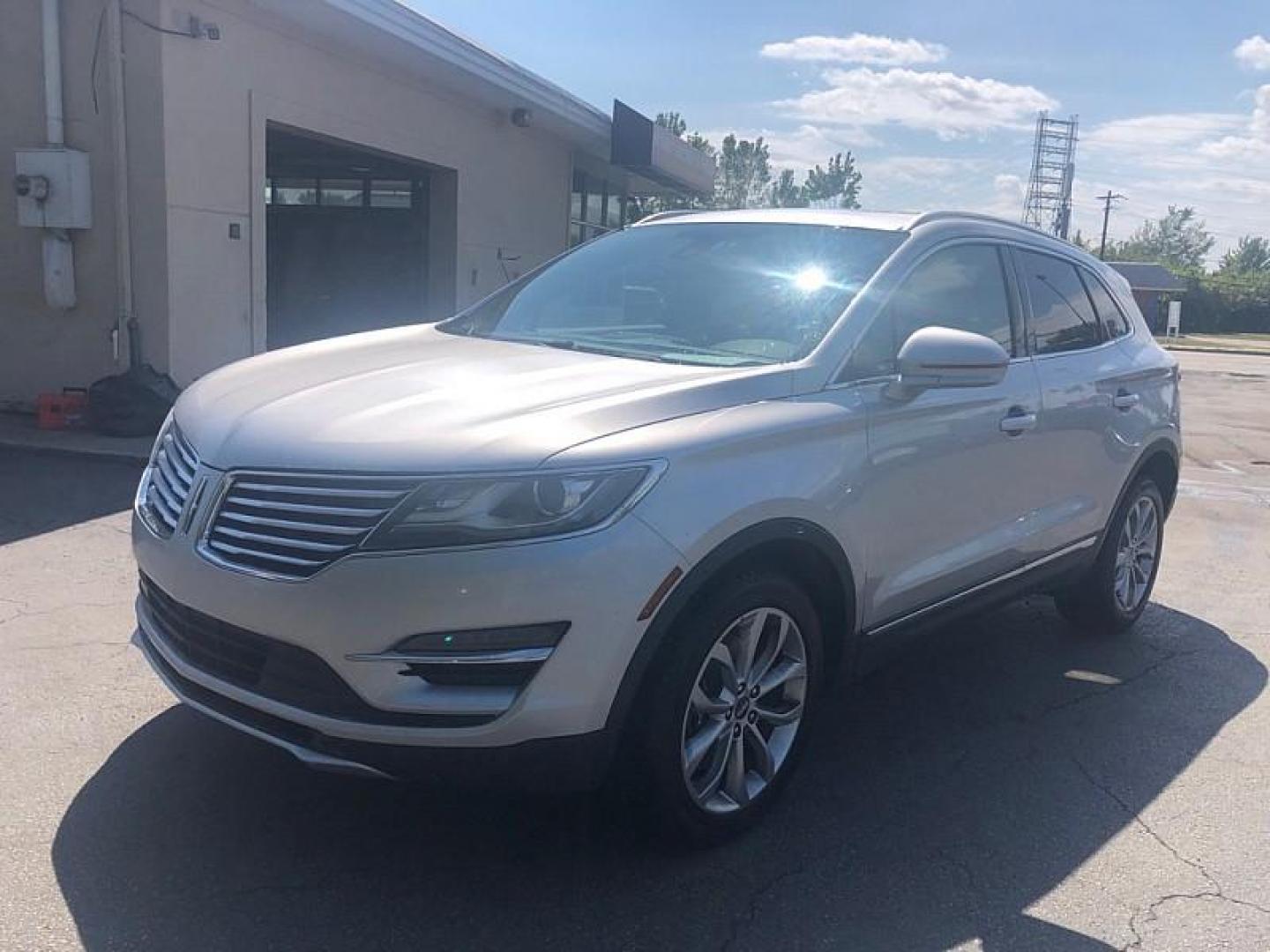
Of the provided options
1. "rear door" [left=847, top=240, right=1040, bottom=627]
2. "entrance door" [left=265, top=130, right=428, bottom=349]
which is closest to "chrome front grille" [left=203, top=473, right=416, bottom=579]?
"rear door" [left=847, top=240, right=1040, bottom=627]

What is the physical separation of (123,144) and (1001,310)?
8.36m

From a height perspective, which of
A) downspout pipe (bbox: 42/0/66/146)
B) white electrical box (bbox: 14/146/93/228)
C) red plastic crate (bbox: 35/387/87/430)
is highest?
downspout pipe (bbox: 42/0/66/146)

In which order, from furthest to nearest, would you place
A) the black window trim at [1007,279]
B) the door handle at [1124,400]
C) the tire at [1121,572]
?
the tire at [1121,572], the door handle at [1124,400], the black window trim at [1007,279]

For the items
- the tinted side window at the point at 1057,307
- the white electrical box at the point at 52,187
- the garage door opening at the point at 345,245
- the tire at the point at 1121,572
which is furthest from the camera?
the garage door opening at the point at 345,245

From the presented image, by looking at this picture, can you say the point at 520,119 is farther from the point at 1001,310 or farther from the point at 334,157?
the point at 1001,310

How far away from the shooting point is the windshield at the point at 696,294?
3941 millimetres

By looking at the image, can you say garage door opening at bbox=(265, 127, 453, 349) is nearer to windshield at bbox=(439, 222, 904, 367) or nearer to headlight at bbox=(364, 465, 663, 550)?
windshield at bbox=(439, 222, 904, 367)

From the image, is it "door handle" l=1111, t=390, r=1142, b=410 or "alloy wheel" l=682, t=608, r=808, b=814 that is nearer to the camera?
"alloy wheel" l=682, t=608, r=808, b=814

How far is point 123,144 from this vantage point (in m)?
10.2

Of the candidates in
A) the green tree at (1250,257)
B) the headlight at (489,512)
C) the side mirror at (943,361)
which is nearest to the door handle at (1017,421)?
the side mirror at (943,361)

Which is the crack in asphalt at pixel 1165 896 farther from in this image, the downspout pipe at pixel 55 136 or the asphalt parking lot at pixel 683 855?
the downspout pipe at pixel 55 136

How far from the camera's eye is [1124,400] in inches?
211

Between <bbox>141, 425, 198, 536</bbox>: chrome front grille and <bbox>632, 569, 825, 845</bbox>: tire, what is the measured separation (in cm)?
138

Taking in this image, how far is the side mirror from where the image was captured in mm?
3756
